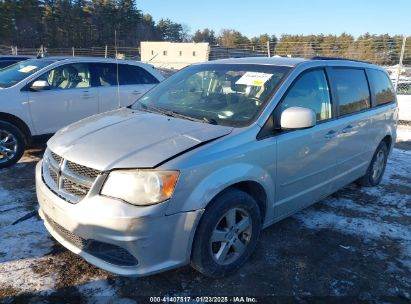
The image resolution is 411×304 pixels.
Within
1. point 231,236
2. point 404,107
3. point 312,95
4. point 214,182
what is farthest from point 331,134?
point 404,107

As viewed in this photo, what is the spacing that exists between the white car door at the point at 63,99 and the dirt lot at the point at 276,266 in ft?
5.68

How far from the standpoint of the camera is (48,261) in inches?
125

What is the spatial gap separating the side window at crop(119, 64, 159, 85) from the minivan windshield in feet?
10.3

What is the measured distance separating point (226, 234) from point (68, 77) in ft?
15.2

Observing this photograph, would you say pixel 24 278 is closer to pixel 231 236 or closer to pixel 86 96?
pixel 231 236

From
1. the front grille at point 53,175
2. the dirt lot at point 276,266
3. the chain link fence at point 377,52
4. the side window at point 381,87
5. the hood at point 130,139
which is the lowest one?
the dirt lot at point 276,266

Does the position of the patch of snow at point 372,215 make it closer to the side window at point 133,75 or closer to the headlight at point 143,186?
the headlight at point 143,186

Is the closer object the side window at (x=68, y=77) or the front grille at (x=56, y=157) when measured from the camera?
the front grille at (x=56, y=157)

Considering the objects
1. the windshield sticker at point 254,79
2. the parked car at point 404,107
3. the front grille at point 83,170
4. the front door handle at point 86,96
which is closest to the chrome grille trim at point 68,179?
the front grille at point 83,170

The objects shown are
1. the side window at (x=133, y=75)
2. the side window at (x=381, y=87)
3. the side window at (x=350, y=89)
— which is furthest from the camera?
the side window at (x=133, y=75)

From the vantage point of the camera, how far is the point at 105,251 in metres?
2.63

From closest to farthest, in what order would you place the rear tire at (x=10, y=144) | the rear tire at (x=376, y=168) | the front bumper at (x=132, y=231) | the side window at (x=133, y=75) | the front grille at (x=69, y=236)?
the front bumper at (x=132, y=231)
the front grille at (x=69, y=236)
the rear tire at (x=376, y=168)
the rear tire at (x=10, y=144)
the side window at (x=133, y=75)

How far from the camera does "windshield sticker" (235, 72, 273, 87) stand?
3463 mm

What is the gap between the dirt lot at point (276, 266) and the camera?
9.34 ft
